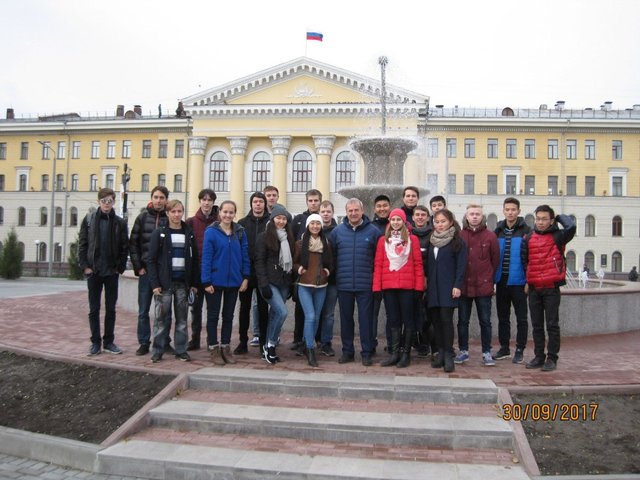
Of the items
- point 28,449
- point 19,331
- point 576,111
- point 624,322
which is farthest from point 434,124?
point 28,449

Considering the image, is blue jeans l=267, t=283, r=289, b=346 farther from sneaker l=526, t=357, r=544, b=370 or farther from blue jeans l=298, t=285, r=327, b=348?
sneaker l=526, t=357, r=544, b=370

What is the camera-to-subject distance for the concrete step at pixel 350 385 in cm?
554

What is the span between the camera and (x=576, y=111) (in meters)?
53.4

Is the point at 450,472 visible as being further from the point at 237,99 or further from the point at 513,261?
the point at 237,99

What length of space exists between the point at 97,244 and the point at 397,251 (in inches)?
149

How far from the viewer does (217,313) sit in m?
6.84

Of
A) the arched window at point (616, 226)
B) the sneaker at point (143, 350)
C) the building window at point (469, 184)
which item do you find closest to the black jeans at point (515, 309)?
the sneaker at point (143, 350)

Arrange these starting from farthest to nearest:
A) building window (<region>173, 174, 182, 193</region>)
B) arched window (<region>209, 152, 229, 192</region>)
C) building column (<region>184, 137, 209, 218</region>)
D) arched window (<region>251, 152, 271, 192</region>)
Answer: building window (<region>173, 174, 182, 193</region>), arched window (<region>209, 152, 229, 192</region>), building column (<region>184, 137, 209, 218</region>), arched window (<region>251, 152, 271, 192</region>)

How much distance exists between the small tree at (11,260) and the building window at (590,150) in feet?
149

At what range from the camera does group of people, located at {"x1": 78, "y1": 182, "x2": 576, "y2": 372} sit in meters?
6.55

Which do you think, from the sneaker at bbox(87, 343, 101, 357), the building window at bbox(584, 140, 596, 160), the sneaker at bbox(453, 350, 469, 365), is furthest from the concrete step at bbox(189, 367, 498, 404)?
the building window at bbox(584, 140, 596, 160)

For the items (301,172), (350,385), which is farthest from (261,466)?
(301,172)

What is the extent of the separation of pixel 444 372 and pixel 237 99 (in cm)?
4731
